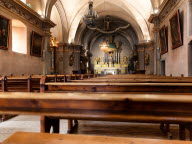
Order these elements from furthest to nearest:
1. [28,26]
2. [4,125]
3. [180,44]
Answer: [28,26] < [180,44] < [4,125]

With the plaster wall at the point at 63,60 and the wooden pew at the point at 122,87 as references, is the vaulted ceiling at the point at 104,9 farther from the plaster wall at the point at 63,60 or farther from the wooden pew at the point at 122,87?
the wooden pew at the point at 122,87

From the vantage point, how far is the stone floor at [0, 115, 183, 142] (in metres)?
2.20

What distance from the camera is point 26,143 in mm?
726

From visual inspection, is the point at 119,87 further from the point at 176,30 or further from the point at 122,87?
the point at 176,30

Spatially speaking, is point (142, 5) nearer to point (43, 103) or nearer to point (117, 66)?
point (117, 66)

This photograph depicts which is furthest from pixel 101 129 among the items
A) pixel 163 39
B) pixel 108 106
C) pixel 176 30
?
pixel 163 39

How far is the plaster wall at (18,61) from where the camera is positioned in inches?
268

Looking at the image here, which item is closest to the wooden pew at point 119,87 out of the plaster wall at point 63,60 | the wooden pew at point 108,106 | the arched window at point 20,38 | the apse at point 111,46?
the wooden pew at point 108,106

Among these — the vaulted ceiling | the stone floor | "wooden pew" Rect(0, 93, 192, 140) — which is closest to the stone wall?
the vaulted ceiling

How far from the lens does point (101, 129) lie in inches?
94.4

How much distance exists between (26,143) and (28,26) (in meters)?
9.26

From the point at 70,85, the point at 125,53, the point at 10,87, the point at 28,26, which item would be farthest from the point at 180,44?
the point at 125,53

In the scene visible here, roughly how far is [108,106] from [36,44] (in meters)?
9.74

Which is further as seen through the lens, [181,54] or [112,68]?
[112,68]
